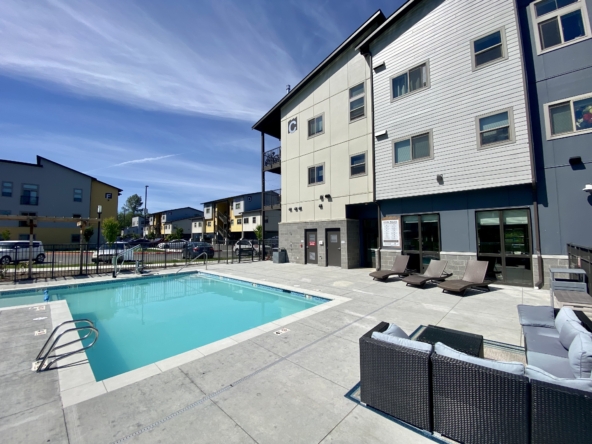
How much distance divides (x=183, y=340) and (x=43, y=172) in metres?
37.9

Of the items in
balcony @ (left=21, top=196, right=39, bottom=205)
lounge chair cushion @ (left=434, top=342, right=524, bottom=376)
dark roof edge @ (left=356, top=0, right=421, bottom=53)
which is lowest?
lounge chair cushion @ (left=434, top=342, right=524, bottom=376)

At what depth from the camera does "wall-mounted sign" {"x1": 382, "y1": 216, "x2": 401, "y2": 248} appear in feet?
40.2

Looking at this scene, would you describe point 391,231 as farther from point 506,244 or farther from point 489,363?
point 489,363

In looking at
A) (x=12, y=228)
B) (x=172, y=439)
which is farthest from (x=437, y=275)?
(x=12, y=228)

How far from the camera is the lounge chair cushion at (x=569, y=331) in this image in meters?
2.99

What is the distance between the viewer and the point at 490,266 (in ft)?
31.8

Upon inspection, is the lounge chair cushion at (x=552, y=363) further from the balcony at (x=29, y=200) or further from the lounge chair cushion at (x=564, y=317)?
the balcony at (x=29, y=200)

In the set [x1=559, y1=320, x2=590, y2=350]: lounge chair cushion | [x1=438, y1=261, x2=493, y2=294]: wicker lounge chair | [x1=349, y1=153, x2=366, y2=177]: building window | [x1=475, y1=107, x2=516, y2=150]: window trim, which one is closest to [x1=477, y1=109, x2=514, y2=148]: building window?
[x1=475, y1=107, x2=516, y2=150]: window trim

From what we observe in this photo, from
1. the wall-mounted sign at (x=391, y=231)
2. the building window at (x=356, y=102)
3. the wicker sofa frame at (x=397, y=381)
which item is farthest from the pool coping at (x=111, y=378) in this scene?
the building window at (x=356, y=102)

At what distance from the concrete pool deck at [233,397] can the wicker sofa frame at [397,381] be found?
0.13 meters

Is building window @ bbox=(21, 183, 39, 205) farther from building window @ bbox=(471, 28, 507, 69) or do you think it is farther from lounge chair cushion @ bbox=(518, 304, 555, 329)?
lounge chair cushion @ bbox=(518, 304, 555, 329)

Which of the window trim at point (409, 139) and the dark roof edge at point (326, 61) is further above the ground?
the dark roof edge at point (326, 61)

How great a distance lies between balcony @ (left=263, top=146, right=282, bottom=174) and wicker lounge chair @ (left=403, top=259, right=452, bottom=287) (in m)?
12.3

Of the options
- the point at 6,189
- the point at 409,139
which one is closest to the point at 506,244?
the point at 409,139
